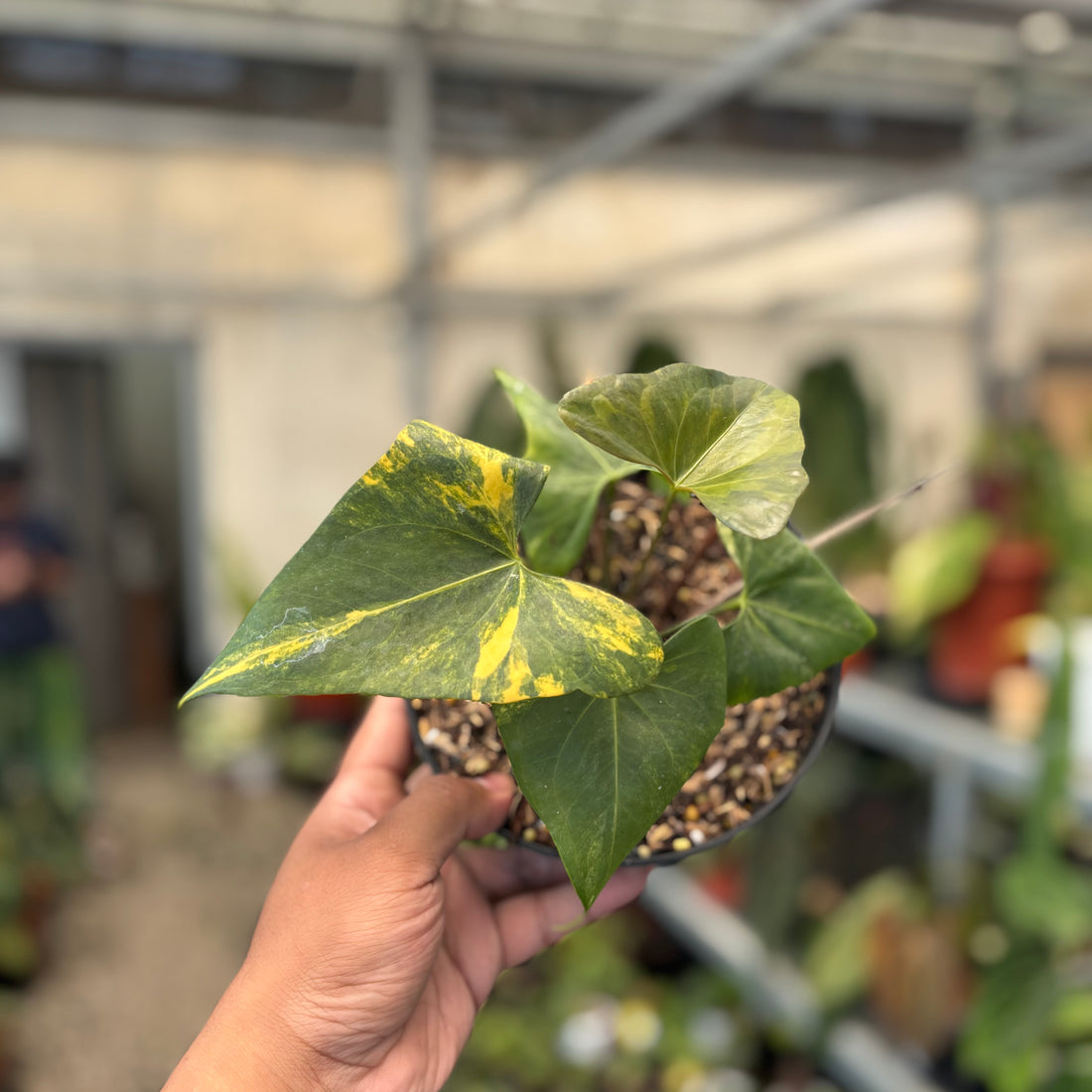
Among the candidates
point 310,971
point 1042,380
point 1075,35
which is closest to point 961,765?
point 310,971

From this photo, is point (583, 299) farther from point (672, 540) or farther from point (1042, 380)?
point (672, 540)

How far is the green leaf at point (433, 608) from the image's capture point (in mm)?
247

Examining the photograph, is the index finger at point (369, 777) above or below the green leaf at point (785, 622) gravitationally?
below

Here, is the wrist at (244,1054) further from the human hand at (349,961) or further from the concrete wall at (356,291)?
the concrete wall at (356,291)

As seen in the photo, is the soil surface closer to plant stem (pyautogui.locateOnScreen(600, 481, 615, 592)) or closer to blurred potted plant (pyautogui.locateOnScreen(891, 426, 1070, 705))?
plant stem (pyautogui.locateOnScreen(600, 481, 615, 592))

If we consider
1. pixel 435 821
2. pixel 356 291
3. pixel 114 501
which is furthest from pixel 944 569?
pixel 114 501

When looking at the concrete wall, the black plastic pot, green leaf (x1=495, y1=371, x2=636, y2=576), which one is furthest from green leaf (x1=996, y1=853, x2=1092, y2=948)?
the concrete wall

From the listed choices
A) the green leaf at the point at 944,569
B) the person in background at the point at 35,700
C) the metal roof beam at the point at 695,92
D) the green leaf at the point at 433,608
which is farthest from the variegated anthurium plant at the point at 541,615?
the person in background at the point at 35,700

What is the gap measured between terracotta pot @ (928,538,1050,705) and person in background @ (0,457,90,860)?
77.0 inches

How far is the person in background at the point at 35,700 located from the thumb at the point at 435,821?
204cm

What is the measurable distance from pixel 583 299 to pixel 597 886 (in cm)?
206

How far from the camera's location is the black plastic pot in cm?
37

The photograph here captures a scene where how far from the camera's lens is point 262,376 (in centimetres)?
225

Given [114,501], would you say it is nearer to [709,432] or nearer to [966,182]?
[966,182]
